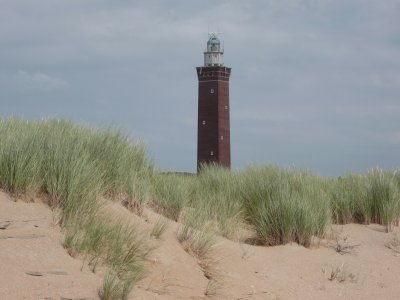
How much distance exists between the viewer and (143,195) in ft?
26.7

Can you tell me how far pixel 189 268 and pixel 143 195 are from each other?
1553 millimetres

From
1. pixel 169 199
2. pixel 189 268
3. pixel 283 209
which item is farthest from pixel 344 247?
pixel 189 268

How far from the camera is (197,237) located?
7.57 meters

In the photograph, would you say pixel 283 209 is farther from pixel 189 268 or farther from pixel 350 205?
pixel 350 205

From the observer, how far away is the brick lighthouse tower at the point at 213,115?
59.3m

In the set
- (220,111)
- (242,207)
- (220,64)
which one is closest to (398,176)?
(242,207)

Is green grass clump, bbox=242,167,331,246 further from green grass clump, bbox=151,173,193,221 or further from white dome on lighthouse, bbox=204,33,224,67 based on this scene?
white dome on lighthouse, bbox=204,33,224,67

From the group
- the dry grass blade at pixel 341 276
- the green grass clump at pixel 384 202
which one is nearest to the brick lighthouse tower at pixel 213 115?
the green grass clump at pixel 384 202

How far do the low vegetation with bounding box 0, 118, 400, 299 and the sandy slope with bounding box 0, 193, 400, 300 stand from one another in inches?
7.0

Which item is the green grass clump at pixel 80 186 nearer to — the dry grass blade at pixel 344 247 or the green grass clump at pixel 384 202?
the dry grass blade at pixel 344 247

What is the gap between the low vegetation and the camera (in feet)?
21.0

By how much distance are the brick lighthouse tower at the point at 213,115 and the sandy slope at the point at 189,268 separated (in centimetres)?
4913

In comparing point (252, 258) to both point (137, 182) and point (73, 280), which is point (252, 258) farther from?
point (73, 280)

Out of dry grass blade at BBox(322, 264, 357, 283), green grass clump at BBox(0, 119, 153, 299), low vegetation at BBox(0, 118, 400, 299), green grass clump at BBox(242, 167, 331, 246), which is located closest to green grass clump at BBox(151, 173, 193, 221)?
low vegetation at BBox(0, 118, 400, 299)
